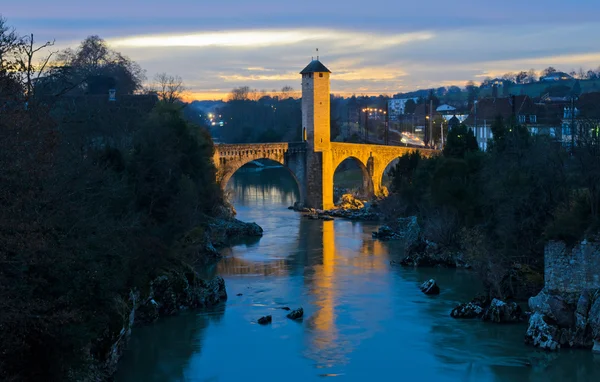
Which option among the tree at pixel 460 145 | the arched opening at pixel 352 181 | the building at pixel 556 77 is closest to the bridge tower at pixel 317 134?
the arched opening at pixel 352 181

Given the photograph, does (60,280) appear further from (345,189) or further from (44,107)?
(345,189)

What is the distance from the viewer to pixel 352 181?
6191cm

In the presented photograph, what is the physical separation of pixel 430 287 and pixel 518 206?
11.7 ft

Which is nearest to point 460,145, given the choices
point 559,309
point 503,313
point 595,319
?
point 503,313

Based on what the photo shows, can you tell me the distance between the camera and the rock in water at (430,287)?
24344 mm

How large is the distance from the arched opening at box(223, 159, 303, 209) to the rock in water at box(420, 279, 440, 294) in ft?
59.0

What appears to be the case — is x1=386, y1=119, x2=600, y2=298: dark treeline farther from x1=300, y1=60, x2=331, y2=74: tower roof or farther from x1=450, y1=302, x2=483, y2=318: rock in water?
x1=300, y1=60, x2=331, y2=74: tower roof

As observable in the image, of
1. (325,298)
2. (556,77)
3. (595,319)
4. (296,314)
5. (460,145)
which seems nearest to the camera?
(595,319)

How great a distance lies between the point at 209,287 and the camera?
23703mm

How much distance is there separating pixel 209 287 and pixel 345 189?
3289cm

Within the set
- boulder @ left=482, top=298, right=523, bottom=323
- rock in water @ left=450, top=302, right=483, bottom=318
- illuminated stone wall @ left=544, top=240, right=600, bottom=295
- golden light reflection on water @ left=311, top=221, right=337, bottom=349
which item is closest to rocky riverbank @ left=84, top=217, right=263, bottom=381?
golden light reflection on water @ left=311, top=221, right=337, bottom=349

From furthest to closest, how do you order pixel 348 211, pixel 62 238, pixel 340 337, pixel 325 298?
pixel 348 211 → pixel 325 298 → pixel 340 337 → pixel 62 238

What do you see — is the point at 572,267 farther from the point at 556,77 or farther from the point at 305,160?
the point at 556,77

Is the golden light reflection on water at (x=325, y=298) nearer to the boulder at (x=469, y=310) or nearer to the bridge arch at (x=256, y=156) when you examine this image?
the boulder at (x=469, y=310)
